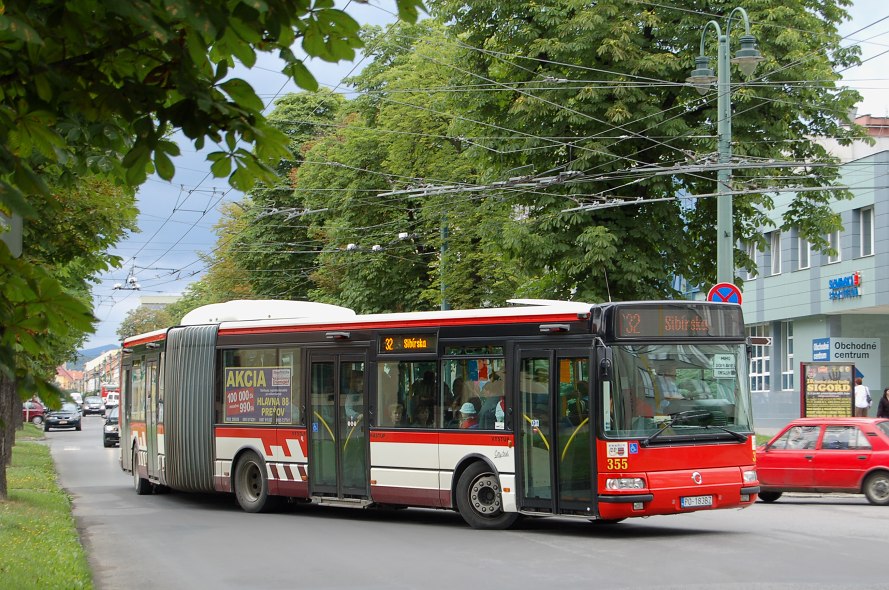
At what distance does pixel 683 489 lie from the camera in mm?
13805

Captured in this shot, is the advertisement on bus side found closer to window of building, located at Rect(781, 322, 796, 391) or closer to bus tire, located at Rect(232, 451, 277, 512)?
bus tire, located at Rect(232, 451, 277, 512)

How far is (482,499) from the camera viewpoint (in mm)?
15172

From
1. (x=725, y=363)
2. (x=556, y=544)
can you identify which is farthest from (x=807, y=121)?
(x=556, y=544)

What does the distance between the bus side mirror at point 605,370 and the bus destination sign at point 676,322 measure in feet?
1.21

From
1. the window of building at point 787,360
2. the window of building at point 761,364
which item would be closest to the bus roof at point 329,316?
the window of building at point 787,360

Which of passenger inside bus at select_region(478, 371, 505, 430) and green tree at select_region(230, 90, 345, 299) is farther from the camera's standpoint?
green tree at select_region(230, 90, 345, 299)

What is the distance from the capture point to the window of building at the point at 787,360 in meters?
45.2

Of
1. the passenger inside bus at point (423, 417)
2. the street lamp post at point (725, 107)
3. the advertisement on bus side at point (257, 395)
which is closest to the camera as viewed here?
the passenger inside bus at point (423, 417)

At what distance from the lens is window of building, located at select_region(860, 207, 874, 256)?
38675 mm

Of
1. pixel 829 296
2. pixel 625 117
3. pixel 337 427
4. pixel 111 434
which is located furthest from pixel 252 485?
pixel 111 434

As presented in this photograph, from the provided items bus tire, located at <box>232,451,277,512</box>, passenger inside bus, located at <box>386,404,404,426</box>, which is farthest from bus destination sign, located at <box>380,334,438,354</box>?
bus tire, located at <box>232,451,277,512</box>

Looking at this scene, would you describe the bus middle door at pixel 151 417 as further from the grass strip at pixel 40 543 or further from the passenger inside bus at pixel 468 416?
the passenger inside bus at pixel 468 416

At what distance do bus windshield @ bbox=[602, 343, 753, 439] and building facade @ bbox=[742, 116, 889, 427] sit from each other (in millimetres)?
21348

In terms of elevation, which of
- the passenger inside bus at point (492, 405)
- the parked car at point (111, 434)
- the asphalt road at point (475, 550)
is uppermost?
the passenger inside bus at point (492, 405)
